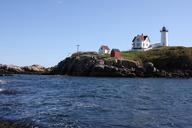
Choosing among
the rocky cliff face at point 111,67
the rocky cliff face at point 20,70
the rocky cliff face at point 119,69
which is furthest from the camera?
the rocky cliff face at point 20,70

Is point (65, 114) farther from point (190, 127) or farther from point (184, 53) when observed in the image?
point (184, 53)

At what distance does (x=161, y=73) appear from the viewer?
145000 millimetres

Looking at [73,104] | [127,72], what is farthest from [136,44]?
[73,104]

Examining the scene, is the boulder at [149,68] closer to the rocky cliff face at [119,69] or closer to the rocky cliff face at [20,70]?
the rocky cliff face at [119,69]

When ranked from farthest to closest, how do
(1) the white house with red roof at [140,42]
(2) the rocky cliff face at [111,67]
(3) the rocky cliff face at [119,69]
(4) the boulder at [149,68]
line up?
1. (1) the white house with red roof at [140,42]
2. (4) the boulder at [149,68]
3. (3) the rocky cliff face at [119,69]
4. (2) the rocky cliff face at [111,67]

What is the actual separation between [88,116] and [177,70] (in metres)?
119

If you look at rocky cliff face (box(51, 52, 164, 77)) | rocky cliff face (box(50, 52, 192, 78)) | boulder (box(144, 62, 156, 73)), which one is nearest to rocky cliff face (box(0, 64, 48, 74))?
rocky cliff face (box(51, 52, 164, 77))

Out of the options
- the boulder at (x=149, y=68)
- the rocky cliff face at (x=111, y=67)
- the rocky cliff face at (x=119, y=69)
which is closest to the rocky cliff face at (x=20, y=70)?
the rocky cliff face at (x=111, y=67)

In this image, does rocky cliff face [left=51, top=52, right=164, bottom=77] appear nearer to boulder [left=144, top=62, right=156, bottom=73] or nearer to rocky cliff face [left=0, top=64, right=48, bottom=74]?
boulder [left=144, top=62, right=156, bottom=73]

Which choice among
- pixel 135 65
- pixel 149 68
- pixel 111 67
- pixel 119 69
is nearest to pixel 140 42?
pixel 149 68

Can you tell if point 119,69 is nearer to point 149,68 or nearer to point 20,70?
point 149,68

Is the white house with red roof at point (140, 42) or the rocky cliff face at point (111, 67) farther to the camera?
the white house with red roof at point (140, 42)

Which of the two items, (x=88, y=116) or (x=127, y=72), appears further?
(x=127, y=72)

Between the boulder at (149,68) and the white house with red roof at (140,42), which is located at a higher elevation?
the white house with red roof at (140,42)
